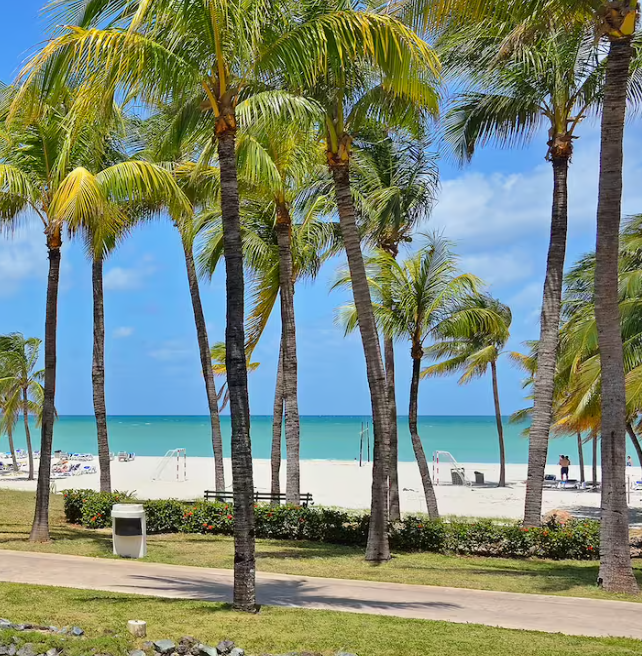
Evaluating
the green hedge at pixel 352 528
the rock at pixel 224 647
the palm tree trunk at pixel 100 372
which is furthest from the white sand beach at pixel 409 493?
the rock at pixel 224 647

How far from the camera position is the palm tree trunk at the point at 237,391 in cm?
911

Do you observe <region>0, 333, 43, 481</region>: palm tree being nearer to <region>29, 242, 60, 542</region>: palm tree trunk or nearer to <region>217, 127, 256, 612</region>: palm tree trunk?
<region>29, 242, 60, 542</region>: palm tree trunk

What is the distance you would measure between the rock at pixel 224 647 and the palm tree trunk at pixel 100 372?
13.2 m

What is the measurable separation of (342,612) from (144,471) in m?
42.5

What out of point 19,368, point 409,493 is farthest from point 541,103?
point 19,368

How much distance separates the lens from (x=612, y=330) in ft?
38.0

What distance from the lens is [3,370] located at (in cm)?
3847

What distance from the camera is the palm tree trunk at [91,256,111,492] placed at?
20.3m

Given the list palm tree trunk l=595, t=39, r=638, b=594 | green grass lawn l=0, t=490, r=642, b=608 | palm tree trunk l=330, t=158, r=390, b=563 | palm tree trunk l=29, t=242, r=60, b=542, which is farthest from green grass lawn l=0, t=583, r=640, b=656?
palm tree trunk l=29, t=242, r=60, b=542

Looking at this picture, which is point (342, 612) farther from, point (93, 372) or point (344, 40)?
point (93, 372)

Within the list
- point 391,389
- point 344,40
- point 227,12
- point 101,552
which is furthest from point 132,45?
point 391,389

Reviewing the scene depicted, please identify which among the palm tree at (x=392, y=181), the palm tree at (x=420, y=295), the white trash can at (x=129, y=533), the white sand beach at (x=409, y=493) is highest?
the palm tree at (x=392, y=181)

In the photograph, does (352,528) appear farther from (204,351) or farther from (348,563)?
(204,351)

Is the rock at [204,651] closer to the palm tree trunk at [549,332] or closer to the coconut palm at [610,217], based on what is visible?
the coconut palm at [610,217]
